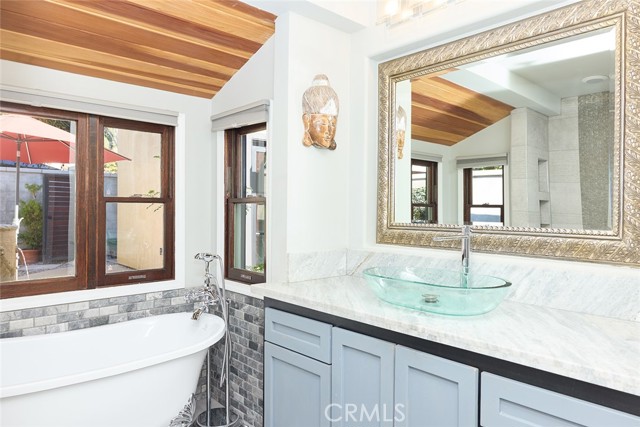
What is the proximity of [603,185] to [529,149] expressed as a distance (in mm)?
341

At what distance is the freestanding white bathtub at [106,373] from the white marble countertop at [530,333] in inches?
31.1

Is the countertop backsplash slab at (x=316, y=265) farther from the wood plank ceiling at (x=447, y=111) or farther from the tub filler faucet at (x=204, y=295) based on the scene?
the wood plank ceiling at (x=447, y=111)

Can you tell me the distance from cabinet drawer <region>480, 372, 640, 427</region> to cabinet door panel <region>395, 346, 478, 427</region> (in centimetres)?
5

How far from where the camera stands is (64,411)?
1.90 m

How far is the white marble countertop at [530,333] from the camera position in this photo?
1155 mm

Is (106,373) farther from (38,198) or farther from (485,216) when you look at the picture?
(485,216)

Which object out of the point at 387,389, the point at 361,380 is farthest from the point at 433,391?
the point at 361,380

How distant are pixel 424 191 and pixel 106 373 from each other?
71.1 inches

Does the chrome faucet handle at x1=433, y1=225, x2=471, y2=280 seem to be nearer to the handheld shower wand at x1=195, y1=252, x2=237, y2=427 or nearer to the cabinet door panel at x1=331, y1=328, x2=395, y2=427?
the cabinet door panel at x1=331, y1=328, x2=395, y2=427

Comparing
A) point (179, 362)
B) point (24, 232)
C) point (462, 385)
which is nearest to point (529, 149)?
point (462, 385)

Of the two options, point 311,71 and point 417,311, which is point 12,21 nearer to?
point 311,71

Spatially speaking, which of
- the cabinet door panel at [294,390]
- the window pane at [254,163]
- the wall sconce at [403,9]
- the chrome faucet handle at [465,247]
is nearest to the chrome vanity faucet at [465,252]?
the chrome faucet handle at [465,247]

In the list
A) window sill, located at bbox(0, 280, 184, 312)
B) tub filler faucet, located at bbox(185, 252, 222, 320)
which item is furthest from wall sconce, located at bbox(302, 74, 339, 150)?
window sill, located at bbox(0, 280, 184, 312)

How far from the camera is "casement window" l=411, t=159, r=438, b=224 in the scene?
7.42 ft
